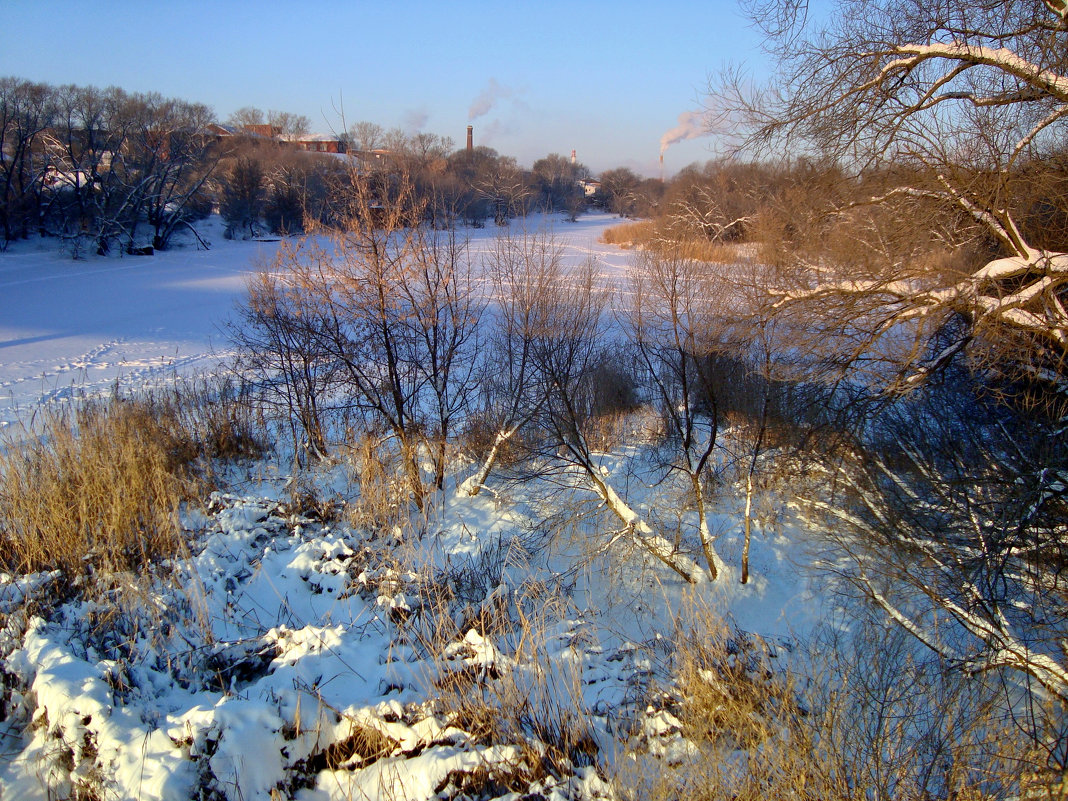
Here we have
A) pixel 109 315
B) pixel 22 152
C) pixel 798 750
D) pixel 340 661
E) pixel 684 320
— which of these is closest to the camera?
pixel 798 750

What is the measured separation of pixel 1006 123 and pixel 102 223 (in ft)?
110

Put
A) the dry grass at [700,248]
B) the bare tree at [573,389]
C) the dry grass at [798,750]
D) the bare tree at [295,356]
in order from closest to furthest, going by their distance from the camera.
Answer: the dry grass at [798,750]
the bare tree at [573,389]
the dry grass at [700,248]
the bare tree at [295,356]

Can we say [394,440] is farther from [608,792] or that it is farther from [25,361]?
[25,361]

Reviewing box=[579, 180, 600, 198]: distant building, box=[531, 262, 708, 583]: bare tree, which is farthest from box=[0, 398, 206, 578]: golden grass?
box=[579, 180, 600, 198]: distant building

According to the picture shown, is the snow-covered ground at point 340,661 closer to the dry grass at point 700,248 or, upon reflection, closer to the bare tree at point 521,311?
the bare tree at point 521,311

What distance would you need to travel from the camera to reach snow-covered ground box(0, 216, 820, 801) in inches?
113

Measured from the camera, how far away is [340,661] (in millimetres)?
3750

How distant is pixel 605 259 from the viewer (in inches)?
1077

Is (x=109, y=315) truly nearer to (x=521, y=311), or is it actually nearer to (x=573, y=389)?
(x=521, y=311)

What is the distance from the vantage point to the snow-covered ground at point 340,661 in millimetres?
2875

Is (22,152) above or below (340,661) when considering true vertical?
above

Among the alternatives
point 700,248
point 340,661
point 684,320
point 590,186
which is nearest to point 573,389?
point 684,320

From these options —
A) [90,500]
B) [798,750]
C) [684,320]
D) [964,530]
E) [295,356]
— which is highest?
[684,320]

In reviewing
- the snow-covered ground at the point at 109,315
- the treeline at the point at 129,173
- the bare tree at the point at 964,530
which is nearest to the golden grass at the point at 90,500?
the snow-covered ground at the point at 109,315
